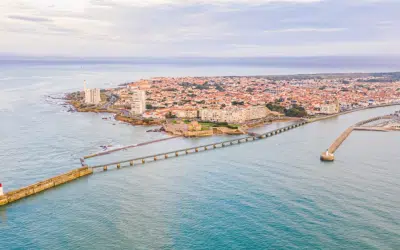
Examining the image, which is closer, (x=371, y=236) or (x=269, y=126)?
(x=371, y=236)

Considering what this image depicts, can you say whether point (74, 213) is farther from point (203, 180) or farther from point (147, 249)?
point (203, 180)

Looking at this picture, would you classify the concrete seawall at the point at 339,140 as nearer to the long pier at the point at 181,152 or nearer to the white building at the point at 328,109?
the long pier at the point at 181,152

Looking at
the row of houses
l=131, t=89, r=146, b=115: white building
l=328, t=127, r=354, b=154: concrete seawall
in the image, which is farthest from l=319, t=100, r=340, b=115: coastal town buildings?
l=131, t=89, r=146, b=115: white building

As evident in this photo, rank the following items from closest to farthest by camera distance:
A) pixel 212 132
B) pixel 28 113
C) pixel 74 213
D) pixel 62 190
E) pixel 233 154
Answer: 1. pixel 74 213
2. pixel 62 190
3. pixel 233 154
4. pixel 212 132
5. pixel 28 113

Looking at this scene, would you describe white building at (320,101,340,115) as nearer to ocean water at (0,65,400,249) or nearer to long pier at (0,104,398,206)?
long pier at (0,104,398,206)

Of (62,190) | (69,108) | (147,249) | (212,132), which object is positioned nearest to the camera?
(147,249)

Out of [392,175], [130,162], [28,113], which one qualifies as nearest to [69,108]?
[28,113]

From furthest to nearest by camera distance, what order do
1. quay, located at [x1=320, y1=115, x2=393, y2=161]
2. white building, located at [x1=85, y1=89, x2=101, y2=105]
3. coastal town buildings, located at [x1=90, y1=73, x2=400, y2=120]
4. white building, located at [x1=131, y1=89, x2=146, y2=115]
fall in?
white building, located at [x1=85, y1=89, x2=101, y2=105] → white building, located at [x1=131, y1=89, x2=146, y2=115] → coastal town buildings, located at [x1=90, y1=73, x2=400, y2=120] → quay, located at [x1=320, y1=115, x2=393, y2=161]
